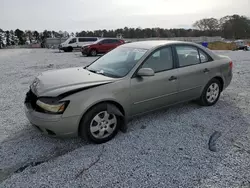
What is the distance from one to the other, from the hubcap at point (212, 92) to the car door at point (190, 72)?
0.85 ft

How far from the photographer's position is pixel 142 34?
68125mm

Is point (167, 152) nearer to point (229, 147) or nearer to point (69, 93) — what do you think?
point (229, 147)

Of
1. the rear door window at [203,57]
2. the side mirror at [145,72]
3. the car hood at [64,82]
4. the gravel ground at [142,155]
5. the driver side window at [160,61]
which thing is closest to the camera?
the gravel ground at [142,155]

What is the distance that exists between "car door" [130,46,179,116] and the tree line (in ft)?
166

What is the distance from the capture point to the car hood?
2.90 metres

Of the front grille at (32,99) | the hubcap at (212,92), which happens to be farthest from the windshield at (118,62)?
the hubcap at (212,92)

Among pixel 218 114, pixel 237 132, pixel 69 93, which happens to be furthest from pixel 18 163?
pixel 218 114

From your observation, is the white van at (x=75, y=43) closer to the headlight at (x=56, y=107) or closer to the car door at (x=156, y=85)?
the car door at (x=156, y=85)

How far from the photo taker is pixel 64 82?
123 inches

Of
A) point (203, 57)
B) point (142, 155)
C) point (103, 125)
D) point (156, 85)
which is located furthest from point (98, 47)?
point (142, 155)

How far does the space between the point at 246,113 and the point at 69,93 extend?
3522 millimetres

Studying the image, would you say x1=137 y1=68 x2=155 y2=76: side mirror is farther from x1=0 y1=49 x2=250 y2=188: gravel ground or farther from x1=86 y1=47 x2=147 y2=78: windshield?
x1=0 y1=49 x2=250 y2=188: gravel ground

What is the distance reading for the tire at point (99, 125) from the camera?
115 inches

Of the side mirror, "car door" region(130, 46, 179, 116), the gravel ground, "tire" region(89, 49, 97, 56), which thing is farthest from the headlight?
"tire" region(89, 49, 97, 56)
